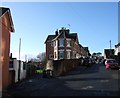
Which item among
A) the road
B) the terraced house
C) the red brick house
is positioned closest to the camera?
the road

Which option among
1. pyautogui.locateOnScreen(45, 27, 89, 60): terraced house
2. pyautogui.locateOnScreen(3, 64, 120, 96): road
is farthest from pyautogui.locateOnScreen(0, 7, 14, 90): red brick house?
pyautogui.locateOnScreen(45, 27, 89, 60): terraced house

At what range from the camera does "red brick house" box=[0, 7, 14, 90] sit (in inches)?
1075

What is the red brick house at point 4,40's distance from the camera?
89.6 feet

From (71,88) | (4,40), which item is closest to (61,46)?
(4,40)

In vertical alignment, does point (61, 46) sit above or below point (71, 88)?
above

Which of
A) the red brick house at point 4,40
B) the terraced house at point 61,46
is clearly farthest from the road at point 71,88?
the terraced house at point 61,46

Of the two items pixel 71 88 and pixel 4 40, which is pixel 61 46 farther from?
pixel 71 88

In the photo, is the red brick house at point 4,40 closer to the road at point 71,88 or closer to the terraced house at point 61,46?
the road at point 71,88

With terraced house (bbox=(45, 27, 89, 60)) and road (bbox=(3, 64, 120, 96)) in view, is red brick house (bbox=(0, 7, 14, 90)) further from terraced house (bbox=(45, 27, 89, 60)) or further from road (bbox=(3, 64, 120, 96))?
terraced house (bbox=(45, 27, 89, 60))

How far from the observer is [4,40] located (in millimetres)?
28844

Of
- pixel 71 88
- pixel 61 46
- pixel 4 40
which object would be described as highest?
pixel 61 46

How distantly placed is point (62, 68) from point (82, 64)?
1990cm

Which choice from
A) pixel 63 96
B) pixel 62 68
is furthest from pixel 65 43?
pixel 63 96

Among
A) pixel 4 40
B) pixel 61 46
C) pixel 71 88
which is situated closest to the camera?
pixel 71 88
